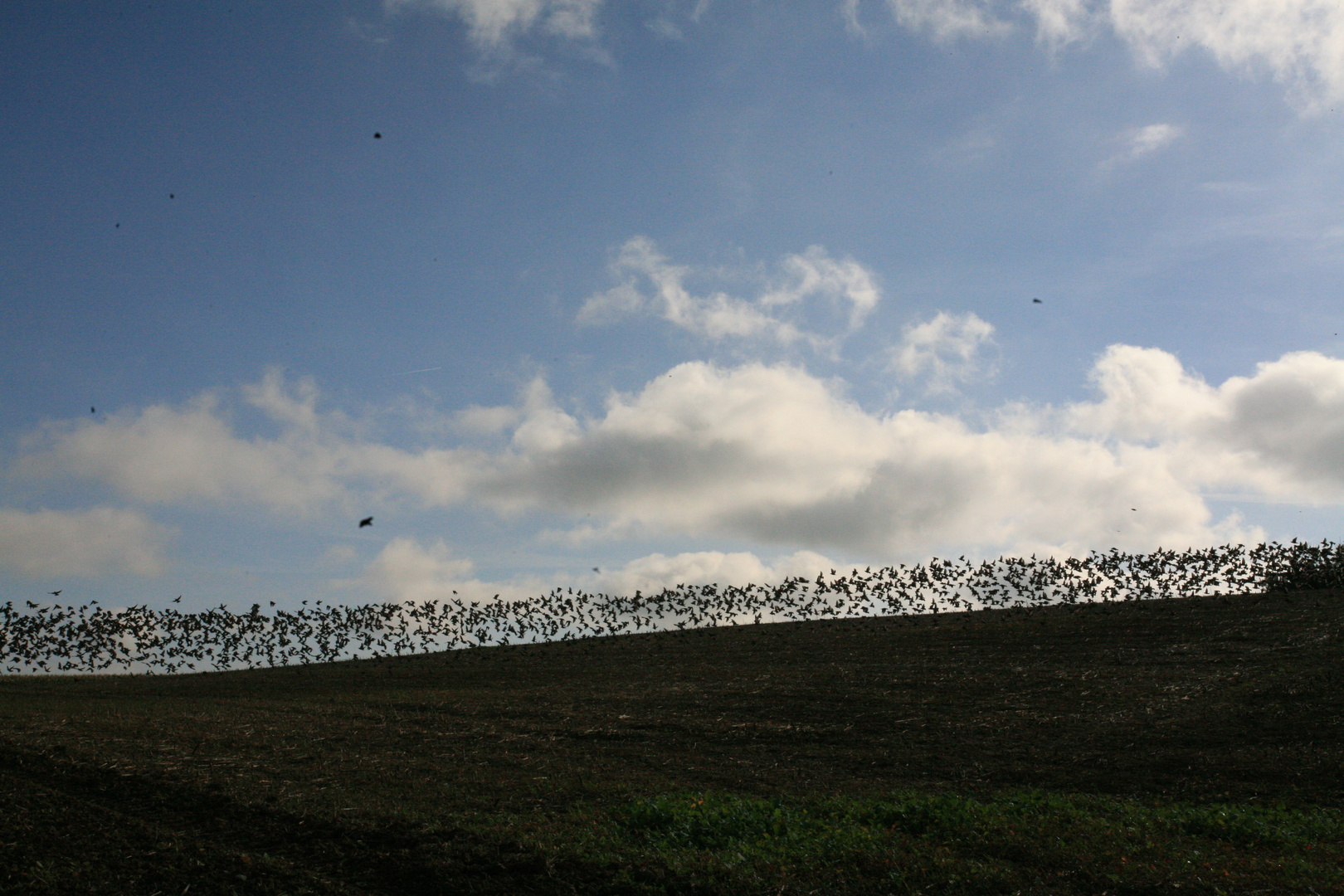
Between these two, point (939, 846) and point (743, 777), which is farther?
point (743, 777)

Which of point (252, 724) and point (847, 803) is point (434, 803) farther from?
point (252, 724)

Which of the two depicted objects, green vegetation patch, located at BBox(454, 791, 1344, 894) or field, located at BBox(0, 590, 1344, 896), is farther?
field, located at BBox(0, 590, 1344, 896)

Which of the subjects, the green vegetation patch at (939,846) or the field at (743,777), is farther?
the field at (743,777)

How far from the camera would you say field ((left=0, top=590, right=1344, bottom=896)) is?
12.5 metres

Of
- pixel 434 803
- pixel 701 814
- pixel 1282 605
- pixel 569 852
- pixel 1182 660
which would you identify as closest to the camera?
pixel 569 852

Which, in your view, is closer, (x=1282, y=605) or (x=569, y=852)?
(x=569, y=852)

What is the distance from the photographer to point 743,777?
20.8 metres

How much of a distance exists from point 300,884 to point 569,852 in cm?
386

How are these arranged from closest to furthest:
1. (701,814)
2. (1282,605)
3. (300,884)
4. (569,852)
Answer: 1. (300,884)
2. (569,852)
3. (701,814)
4. (1282,605)

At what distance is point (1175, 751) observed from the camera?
74.3ft

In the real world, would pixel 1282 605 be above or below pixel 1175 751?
above

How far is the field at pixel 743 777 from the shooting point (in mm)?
12508

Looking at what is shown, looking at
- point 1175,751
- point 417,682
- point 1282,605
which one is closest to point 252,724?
point 417,682

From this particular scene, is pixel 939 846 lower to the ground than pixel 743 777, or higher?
higher
